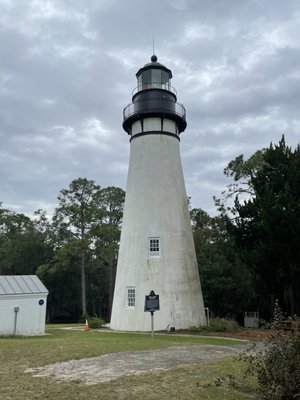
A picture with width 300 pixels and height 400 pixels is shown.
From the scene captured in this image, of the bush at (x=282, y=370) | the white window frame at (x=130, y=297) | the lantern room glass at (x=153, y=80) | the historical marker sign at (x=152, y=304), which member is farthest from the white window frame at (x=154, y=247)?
the bush at (x=282, y=370)

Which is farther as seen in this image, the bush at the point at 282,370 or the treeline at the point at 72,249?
the treeline at the point at 72,249

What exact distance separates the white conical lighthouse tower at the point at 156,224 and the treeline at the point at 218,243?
3.70 metres

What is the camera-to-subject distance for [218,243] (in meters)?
29.4

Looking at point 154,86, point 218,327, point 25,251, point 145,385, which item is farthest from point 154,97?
point 25,251

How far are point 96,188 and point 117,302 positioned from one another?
2088cm

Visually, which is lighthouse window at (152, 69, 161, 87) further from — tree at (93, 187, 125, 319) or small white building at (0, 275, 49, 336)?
tree at (93, 187, 125, 319)

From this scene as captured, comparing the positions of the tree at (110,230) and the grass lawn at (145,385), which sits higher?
the tree at (110,230)

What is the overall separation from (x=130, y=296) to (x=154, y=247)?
282cm

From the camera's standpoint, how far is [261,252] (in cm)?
1945

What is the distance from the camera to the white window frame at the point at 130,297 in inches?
792

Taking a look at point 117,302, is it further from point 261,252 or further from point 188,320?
point 261,252

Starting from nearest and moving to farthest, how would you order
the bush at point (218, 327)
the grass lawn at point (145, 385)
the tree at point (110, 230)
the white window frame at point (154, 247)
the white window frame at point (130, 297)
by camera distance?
the grass lawn at point (145, 385) < the bush at point (218, 327) < the white window frame at point (130, 297) < the white window frame at point (154, 247) < the tree at point (110, 230)

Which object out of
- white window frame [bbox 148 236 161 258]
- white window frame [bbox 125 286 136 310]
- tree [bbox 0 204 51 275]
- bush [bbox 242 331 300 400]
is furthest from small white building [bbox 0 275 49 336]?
tree [bbox 0 204 51 275]

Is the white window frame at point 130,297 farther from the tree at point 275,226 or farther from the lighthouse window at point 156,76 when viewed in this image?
the lighthouse window at point 156,76
